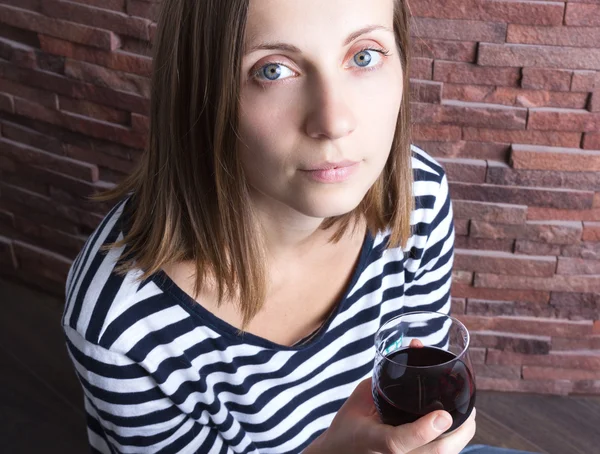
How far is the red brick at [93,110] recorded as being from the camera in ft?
6.71

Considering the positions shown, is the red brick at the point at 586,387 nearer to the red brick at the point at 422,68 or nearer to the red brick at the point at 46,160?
the red brick at the point at 422,68

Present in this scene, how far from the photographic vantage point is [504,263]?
203 cm

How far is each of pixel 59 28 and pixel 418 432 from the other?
4.68ft

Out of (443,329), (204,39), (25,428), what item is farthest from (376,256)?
(25,428)

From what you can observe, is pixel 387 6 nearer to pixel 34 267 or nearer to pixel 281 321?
pixel 281 321

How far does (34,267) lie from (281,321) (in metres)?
1.35

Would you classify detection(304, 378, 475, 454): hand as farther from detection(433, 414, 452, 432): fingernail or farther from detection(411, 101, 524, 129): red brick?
detection(411, 101, 524, 129): red brick

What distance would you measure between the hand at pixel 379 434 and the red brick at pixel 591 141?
3.14 ft

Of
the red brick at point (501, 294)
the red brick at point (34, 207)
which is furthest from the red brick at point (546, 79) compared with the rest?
the red brick at point (34, 207)

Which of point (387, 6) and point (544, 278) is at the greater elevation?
point (387, 6)

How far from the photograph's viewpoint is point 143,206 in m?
1.30

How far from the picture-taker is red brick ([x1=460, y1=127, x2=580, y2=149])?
1.83 meters

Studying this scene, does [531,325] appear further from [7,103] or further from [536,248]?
[7,103]

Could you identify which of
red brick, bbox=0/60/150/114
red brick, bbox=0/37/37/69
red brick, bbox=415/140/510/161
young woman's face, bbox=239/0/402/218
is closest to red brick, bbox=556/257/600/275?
red brick, bbox=415/140/510/161
